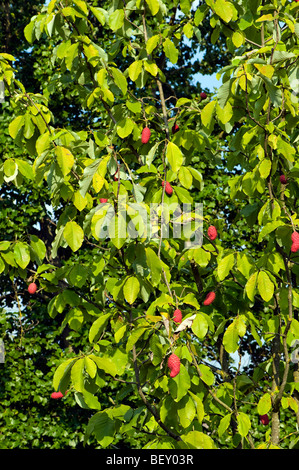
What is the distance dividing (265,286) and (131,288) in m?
0.59

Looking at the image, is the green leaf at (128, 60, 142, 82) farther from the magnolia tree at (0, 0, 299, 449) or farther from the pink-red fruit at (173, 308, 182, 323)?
the pink-red fruit at (173, 308, 182, 323)

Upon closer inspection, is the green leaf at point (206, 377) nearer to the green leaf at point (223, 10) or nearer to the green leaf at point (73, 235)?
the green leaf at point (73, 235)

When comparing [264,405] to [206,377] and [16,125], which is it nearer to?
[206,377]

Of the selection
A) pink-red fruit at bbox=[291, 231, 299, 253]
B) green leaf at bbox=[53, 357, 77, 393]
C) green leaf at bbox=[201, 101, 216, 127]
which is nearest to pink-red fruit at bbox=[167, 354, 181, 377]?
green leaf at bbox=[53, 357, 77, 393]

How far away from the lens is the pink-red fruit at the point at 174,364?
1.97 meters

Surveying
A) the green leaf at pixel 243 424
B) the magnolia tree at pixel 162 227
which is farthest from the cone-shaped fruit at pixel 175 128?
the green leaf at pixel 243 424

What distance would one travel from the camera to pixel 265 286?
2.36 metres

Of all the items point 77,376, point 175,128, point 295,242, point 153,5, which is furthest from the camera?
point 175,128

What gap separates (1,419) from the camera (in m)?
6.17

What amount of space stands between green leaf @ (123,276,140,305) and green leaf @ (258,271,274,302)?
1.76 ft

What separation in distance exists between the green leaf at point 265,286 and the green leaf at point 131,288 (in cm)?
54

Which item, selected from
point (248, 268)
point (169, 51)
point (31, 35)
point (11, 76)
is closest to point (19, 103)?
point (11, 76)

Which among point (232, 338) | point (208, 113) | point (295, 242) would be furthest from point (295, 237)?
point (208, 113)
